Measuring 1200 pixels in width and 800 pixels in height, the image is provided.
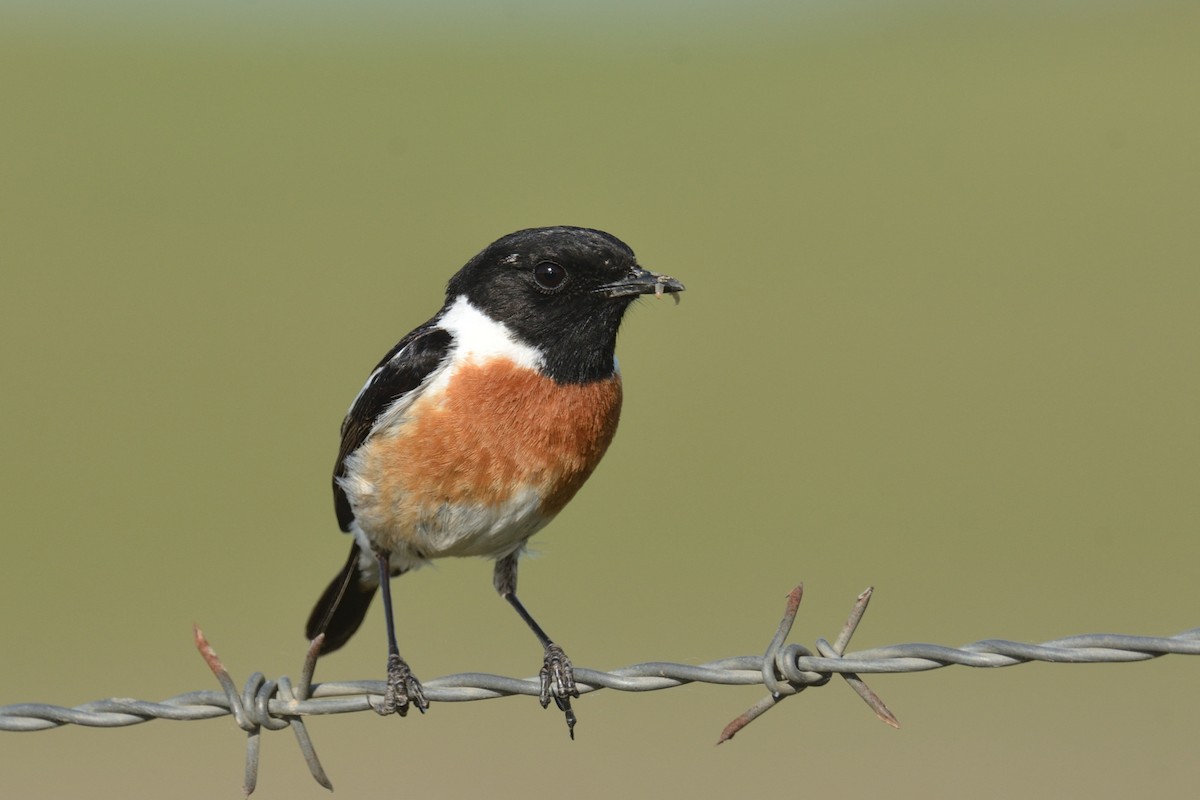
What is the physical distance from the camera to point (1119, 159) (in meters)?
26.1

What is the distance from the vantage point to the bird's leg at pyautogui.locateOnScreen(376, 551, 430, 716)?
15.3ft

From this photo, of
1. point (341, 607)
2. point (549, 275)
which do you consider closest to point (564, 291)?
point (549, 275)

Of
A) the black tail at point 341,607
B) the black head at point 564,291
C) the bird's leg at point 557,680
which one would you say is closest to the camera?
Result: the bird's leg at point 557,680

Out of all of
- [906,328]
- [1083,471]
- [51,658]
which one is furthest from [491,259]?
[906,328]

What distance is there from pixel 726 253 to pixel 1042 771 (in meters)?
13.9

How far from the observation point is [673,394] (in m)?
17.9

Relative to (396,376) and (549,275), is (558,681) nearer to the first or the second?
(396,376)

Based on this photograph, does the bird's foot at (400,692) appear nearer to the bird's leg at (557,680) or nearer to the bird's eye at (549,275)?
the bird's leg at (557,680)

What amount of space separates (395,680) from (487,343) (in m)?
1.26

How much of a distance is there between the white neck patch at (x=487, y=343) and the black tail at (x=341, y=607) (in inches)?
48.6

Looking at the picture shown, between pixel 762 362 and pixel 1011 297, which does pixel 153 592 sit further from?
pixel 1011 297

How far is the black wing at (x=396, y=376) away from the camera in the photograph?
17.4 ft

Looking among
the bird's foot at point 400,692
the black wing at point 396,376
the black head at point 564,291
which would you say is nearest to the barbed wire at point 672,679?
the bird's foot at point 400,692

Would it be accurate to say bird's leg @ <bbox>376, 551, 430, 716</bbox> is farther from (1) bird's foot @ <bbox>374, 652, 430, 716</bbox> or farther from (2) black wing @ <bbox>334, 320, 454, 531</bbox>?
(2) black wing @ <bbox>334, 320, 454, 531</bbox>
